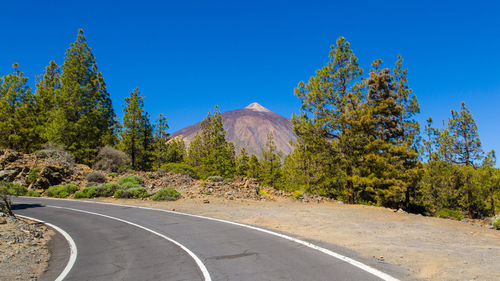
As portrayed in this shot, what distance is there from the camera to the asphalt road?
6.29 meters

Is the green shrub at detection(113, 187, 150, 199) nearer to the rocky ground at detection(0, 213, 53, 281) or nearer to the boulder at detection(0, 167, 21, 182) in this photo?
the boulder at detection(0, 167, 21, 182)

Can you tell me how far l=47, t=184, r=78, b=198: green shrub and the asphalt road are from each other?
1373 centimetres

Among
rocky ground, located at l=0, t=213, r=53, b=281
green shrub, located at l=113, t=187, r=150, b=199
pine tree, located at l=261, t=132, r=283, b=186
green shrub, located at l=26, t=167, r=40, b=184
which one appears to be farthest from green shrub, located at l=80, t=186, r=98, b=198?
pine tree, located at l=261, t=132, r=283, b=186

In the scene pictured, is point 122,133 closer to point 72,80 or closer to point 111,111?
point 111,111

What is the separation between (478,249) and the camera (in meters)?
7.85

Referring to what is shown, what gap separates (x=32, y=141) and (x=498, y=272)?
51.1 metres

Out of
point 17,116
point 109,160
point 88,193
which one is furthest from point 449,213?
point 17,116

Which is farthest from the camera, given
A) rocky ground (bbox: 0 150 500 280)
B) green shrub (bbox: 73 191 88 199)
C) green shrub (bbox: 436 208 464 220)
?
green shrub (bbox: 436 208 464 220)

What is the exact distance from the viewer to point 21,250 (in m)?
8.96

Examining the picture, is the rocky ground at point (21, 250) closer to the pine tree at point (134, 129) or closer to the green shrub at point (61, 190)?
the green shrub at point (61, 190)

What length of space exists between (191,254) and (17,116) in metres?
45.2

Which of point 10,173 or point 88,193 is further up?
point 10,173

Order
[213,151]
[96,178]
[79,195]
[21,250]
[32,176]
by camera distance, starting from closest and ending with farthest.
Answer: [21,250] < [79,195] < [32,176] < [96,178] < [213,151]

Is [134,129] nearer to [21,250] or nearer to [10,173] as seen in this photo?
[10,173]
